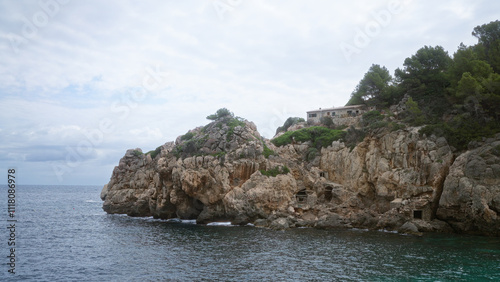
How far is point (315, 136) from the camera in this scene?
72688 mm

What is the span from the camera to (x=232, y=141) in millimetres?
66500

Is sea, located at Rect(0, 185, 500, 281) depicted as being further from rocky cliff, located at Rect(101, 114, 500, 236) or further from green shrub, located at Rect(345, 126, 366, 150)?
green shrub, located at Rect(345, 126, 366, 150)

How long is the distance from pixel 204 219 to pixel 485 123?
46831 mm

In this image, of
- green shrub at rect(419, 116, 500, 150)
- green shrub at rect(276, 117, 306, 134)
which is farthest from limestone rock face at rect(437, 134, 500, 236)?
green shrub at rect(276, 117, 306, 134)

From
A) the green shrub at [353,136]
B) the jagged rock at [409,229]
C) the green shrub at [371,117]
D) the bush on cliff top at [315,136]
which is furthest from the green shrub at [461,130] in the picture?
the bush on cliff top at [315,136]

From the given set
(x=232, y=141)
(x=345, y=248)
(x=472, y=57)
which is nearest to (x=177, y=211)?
(x=232, y=141)

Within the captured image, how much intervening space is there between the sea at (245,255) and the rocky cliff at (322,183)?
354 cm

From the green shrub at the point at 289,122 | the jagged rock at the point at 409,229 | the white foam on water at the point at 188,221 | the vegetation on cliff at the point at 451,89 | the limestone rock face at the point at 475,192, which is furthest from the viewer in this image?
the green shrub at the point at 289,122

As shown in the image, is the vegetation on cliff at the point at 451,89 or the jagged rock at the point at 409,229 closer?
the jagged rock at the point at 409,229

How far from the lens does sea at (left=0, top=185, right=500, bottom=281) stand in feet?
106

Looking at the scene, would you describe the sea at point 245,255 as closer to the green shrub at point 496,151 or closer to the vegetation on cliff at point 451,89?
the green shrub at point 496,151

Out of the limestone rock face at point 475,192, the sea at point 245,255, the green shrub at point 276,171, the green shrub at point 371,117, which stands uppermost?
the green shrub at point 371,117

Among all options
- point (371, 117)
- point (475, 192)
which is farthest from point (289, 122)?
point (475, 192)

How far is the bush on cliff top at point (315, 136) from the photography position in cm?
6878
